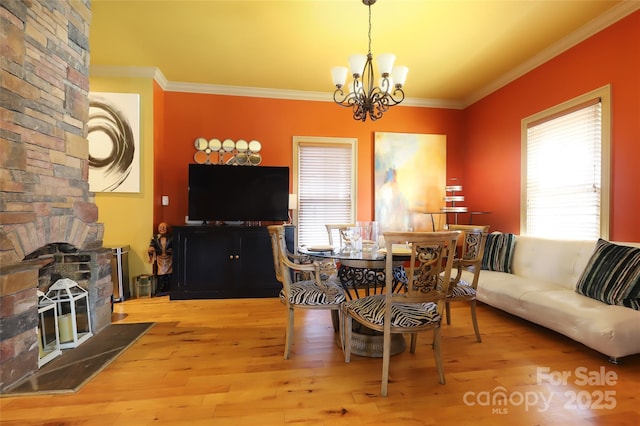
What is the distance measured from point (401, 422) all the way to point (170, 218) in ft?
12.7

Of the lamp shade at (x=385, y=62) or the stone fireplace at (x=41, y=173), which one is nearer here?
the stone fireplace at (x=41, y=173)

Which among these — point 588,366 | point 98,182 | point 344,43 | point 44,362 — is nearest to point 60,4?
point 98,182

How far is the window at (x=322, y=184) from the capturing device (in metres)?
4.50

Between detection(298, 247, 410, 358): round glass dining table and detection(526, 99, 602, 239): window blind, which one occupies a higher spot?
detection(526, 99, 602, 239): window blind

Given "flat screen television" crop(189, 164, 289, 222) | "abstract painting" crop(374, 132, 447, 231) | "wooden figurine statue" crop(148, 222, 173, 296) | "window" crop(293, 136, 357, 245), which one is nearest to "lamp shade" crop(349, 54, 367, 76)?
"flat screen television" crop(189, 164, 289, 222)

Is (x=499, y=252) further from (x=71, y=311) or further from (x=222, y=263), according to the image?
(x=71, y=311)

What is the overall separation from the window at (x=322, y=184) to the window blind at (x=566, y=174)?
7.49ft

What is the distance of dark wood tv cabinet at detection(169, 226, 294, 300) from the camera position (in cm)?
376

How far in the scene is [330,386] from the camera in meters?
1.86

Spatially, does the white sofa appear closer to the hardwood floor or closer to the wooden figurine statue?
the hardwood floor

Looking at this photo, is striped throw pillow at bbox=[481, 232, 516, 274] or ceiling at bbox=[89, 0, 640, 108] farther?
striped throw pillow at bbox=[481, 232, 516, 274]

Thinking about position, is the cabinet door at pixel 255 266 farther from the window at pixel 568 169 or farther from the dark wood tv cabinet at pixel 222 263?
the window at pixel 568 169

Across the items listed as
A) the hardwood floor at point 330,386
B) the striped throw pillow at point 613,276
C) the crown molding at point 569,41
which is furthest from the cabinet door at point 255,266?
the crown molding at point 569,41

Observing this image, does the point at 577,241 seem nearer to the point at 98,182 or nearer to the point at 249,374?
the point at 249,374
